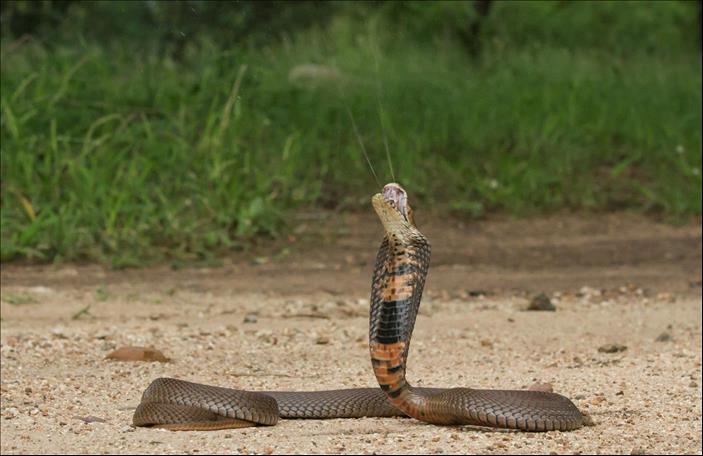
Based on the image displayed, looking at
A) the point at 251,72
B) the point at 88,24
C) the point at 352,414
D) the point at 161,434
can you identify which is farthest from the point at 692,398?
the point at 88,24

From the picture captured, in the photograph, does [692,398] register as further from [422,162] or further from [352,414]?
[422,162]

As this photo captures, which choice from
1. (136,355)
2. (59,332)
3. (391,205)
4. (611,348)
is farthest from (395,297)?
(59,332)

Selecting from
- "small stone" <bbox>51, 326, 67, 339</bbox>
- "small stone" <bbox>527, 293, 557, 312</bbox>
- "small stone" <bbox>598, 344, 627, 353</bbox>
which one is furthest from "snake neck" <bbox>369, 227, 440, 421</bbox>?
"small stone" <bbox>527, 293, 557, 312</bbox>

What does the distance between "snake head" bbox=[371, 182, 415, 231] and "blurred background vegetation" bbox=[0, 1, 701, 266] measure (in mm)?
3958

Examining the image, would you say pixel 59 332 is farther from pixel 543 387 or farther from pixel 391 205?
pixel 391 205

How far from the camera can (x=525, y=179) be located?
9.56 m

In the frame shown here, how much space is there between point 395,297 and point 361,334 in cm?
278

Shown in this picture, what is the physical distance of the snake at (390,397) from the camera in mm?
3881

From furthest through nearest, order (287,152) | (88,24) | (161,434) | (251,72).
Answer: (88,24) → (251,72) → (287,152) → (161,434)

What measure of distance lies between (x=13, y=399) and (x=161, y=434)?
3.15ft

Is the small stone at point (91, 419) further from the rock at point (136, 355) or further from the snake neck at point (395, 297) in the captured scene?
the rock at point (136, 355)

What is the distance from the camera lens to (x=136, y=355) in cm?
578

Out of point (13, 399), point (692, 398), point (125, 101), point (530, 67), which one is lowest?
point (13, 399)

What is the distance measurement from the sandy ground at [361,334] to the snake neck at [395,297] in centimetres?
27
